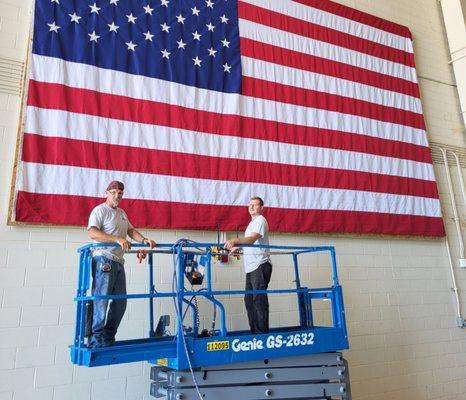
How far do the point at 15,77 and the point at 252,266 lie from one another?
313 centimetres

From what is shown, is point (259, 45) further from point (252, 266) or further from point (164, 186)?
point (252, 266)

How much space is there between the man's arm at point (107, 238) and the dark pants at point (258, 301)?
1224 mm

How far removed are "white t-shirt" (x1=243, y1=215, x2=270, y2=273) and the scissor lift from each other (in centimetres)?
38

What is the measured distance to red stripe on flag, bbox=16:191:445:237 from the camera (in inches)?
164

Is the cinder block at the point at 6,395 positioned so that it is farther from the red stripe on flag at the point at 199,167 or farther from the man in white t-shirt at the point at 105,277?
the red stripe on flag at the point at 199,167

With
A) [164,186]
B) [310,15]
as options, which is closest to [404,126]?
[310,15]

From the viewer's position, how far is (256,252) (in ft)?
12.8

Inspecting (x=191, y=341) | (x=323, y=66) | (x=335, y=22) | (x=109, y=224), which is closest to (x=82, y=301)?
(x=109, y=224)

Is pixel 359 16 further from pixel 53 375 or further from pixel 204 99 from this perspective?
pixel 53 375

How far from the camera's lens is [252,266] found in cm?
385

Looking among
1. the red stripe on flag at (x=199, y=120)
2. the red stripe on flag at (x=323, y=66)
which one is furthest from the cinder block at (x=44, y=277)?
the red stripe on flag at (x=323, y=66)

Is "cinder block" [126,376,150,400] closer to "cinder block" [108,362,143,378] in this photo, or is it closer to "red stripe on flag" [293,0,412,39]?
"cinder block" [108,362,143,378]

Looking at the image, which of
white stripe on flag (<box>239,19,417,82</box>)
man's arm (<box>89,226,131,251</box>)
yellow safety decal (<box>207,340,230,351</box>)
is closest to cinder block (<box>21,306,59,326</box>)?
man's arm (<box>89,226,131,251</box>)

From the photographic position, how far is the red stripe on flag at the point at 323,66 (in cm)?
587
